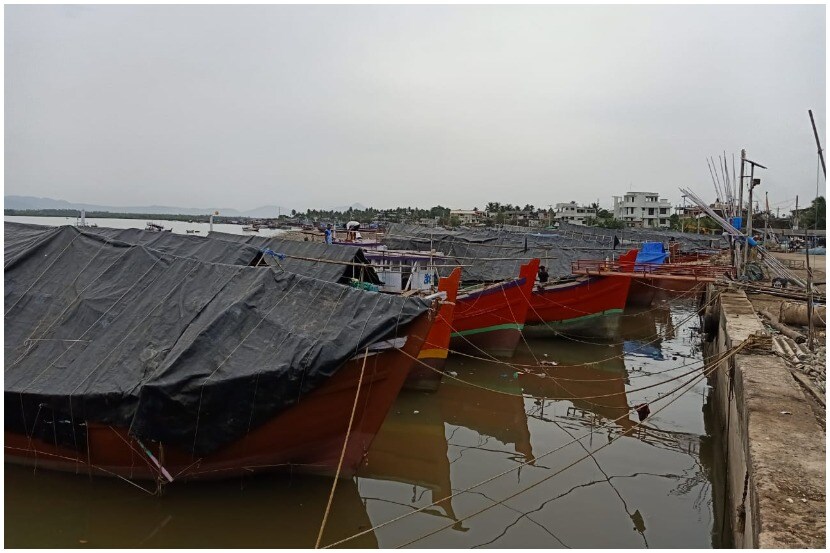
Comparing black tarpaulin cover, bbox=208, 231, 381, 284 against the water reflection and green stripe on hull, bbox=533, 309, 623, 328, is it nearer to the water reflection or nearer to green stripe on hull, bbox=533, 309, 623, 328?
the water reflection

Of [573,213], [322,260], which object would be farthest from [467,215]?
[322,260]

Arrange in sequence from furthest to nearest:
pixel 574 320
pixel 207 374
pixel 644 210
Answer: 1. pixel 644 210
2. pixel 574 320
3. pixel 207 374

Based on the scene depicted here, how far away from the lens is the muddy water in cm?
666

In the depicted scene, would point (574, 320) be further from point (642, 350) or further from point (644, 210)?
point (644, 210)

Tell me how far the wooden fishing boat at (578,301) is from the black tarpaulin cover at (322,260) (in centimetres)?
643

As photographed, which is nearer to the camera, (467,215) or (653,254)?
(653,254)

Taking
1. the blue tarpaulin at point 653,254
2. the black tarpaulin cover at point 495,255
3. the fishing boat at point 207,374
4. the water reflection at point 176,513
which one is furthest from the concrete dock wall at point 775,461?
the blue tarpaulin at point 653,254

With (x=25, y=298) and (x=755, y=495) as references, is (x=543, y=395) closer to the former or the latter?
(x=755, y=495)

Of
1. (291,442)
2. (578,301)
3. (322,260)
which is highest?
(322,260)

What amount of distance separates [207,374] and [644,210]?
85.7 m

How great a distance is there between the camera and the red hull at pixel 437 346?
37.8 feet

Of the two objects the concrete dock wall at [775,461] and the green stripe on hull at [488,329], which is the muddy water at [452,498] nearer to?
the concrete dock wall at [775,461]

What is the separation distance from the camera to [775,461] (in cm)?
462

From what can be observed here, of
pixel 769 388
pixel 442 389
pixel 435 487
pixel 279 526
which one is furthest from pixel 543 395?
pixel 279 526
